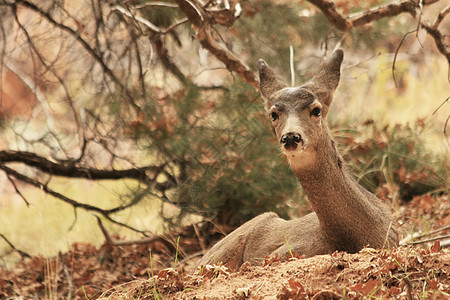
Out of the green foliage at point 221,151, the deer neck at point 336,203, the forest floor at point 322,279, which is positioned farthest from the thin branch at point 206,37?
the forest floor at point 322,279

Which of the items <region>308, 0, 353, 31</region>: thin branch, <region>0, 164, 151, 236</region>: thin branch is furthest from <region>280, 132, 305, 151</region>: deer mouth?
<region>0, 164, 151, 236</region>: thin branch

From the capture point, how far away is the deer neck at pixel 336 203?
4387 mm

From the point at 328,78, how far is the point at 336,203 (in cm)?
108

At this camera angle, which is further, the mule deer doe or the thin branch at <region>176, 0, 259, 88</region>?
the thin branch at <region>176, 0, 259, 88</region>

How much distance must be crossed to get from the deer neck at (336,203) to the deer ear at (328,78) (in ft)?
1.66

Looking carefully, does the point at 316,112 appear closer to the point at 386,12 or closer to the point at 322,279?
the point at 322,279

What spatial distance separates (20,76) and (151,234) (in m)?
2.24

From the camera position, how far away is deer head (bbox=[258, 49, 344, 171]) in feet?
13.9

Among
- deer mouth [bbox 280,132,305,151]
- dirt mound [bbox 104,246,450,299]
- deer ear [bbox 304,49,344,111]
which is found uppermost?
deer ear [bbox 304,49,344,111]

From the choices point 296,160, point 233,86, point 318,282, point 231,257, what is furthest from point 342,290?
point 233,86

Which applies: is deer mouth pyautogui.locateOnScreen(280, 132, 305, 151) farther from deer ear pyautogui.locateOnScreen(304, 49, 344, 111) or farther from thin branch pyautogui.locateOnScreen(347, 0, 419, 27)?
thin branch pyautogui.locateOnScreen(347, 0, 419, 27)

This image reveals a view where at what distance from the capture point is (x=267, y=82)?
525 centimetres

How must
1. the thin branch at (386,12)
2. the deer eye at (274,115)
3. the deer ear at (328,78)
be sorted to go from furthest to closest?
the thin branch at (386,12), the deer ear at (328,78), the deer eye at (274,115)

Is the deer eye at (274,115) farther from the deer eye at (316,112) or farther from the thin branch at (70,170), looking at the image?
the thin branch at (70,170)
